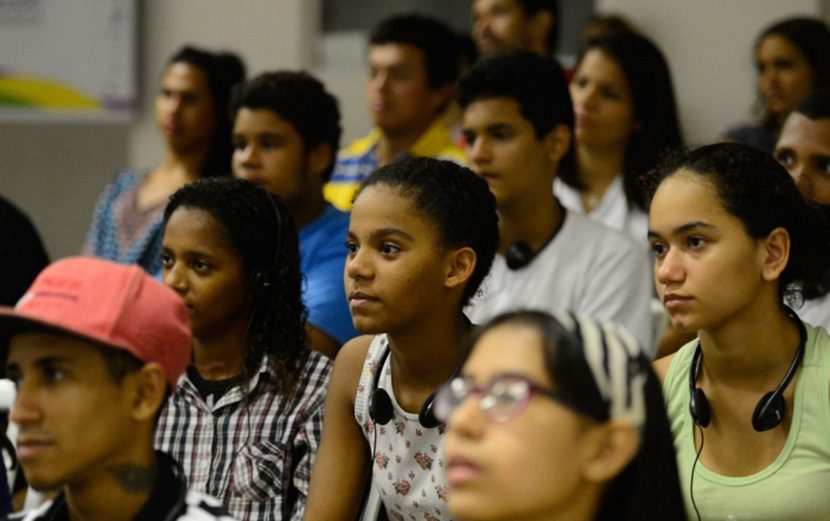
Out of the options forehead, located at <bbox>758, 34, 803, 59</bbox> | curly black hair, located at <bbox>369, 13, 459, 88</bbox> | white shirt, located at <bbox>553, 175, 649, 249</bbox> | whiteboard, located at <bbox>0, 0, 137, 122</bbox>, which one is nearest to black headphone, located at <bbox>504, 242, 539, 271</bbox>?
white shirt, located at <bbox>553, 175, 649, 249</bbox>

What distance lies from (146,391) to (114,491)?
0.54 ft

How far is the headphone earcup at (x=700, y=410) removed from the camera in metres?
2.42

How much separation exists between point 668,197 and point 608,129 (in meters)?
1.86

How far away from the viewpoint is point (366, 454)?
2727 millimetres

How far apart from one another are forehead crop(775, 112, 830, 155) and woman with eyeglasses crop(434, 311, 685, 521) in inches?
66.8

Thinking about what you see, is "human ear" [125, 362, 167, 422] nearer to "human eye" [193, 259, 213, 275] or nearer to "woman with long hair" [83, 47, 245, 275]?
"human eye" [193, 259, 213, 275]

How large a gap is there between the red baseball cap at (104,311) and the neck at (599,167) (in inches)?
97.2

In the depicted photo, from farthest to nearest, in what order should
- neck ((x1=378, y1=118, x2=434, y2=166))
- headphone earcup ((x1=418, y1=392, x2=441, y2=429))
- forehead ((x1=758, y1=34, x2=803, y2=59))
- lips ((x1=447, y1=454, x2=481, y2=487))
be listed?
neck ((x1=378, y1=118, x2=434, y2=166))
forehead ((x1=758, y1=34, x2=803, y2=59))
headphone earcup ((x1=418, y1=392, x2=441, y2=429))
lips ((x1=447, y1=454, x2=481, y2=487))

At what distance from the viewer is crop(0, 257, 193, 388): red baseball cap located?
6.25ft

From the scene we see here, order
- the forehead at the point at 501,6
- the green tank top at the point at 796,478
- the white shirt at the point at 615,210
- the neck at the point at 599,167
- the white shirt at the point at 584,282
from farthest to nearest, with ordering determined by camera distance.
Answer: the forehead at the point at 501,6 < the neck at the point at 599,167 < the white shirt at the point at 615,210 < the white shirt at the point at 584,282 < the green tank top at the point at 796,478

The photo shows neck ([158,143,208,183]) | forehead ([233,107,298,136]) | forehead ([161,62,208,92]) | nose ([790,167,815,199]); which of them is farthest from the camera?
forehead ([161,62,208,92])

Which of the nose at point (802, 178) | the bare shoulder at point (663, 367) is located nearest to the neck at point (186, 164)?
the nose at point (802, 178)

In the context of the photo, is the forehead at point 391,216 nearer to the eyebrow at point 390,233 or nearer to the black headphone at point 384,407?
the eyebrow at point 390,233

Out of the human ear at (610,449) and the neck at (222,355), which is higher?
the human ear at (610,449)
